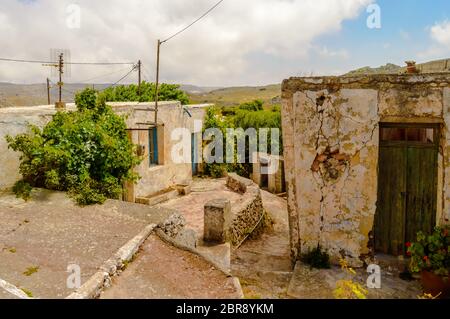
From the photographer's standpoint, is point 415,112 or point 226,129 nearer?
point 415,112

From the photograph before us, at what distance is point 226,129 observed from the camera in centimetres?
1827

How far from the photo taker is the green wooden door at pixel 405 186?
20.6 feet

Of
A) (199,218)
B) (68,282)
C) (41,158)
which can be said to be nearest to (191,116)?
(199,218)

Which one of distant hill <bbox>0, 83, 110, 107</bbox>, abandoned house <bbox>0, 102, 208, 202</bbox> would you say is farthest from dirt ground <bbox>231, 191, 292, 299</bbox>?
distant hill <bbox>0, 83, 110, 107</bbox>

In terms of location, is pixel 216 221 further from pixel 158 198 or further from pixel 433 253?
pixel 433 253

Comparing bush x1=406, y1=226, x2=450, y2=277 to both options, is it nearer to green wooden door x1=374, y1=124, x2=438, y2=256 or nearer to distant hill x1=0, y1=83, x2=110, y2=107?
green wooden door x1=374, y1=124, x2=438, y2=256

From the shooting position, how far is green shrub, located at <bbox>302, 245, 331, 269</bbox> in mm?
6453

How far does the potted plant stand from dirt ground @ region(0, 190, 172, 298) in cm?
410

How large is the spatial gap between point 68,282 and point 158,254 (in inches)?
60.3

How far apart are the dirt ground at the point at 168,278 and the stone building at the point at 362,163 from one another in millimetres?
1932

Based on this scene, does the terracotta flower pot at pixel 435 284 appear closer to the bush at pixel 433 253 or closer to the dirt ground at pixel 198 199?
the bush at pixel 433 253

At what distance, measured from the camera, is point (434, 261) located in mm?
5418

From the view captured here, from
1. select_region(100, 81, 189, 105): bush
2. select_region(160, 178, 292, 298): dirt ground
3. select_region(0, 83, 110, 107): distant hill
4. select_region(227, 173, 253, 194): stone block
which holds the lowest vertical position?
select_region(160, 178, 292, 298): dirt ground
